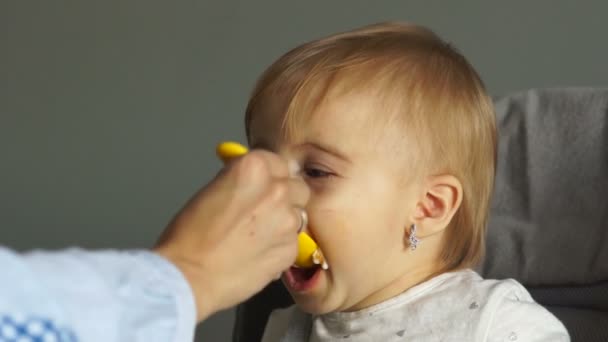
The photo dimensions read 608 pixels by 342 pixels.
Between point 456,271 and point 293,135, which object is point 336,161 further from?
point 456,271

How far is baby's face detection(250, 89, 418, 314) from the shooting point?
0.97 metres

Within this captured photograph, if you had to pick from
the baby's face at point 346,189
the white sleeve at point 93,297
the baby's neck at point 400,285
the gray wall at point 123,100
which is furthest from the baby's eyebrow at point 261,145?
the gray wall at point 123,100

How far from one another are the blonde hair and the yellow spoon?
9cm

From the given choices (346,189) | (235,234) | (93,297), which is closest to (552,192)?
(346,189)

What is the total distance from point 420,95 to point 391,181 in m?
0.10

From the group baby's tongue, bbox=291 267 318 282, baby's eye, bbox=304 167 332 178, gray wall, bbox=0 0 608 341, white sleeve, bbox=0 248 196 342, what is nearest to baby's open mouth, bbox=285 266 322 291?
baby's tongue, bbox=291 267 318 282

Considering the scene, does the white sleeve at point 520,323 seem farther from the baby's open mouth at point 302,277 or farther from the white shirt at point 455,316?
the baby's open mouth at point 302,277

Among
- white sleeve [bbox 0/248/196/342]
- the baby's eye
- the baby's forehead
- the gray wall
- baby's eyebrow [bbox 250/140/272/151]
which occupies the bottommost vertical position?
the gray wall

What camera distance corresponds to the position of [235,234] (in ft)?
2.16

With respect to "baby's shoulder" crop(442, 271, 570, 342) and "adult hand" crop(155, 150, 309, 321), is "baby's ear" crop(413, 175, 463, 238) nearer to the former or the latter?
"baby's shoulder" crop(442, 271, 570, 342)

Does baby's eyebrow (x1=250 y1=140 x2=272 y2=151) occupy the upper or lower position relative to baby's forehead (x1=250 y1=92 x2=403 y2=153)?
lower

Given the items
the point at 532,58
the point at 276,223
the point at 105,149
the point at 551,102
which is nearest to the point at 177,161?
the point at 105,149

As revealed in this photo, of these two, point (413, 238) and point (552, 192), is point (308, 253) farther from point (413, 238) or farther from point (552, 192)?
point (552, 192)

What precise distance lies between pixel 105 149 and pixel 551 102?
116 cm
